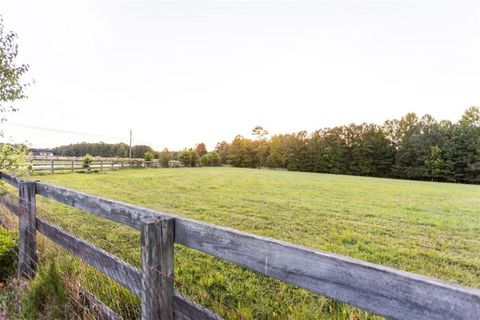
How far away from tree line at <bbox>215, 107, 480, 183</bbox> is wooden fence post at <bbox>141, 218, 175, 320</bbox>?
2166 inches

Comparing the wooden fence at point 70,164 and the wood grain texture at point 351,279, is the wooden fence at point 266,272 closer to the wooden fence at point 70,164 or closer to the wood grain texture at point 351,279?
the wood grain texture at point 351,279

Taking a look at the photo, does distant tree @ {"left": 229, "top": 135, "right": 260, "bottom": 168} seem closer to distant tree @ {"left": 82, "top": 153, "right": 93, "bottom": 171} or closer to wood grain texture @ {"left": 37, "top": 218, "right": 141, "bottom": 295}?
distant tree @ {"left": 82, "top": 153, "right": 93, "bottom": 171}

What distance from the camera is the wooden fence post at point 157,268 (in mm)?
1549

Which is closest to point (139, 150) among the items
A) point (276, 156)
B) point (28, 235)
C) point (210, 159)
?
point (210, 159)

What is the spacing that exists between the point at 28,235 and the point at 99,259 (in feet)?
5.26

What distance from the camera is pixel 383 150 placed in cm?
5331

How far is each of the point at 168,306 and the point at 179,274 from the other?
84.4 inches

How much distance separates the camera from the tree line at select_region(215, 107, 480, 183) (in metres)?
44.8

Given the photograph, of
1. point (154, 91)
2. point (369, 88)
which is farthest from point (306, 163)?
point (154, 91)

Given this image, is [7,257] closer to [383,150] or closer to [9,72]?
[9,72]

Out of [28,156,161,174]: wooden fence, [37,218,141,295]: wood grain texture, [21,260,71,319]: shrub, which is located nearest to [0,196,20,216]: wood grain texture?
[37,218,141,295]: wood grain texture

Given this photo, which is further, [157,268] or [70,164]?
[70,164]

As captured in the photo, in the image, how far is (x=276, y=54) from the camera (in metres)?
17.2

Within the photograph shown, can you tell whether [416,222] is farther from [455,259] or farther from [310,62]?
[310,62]
